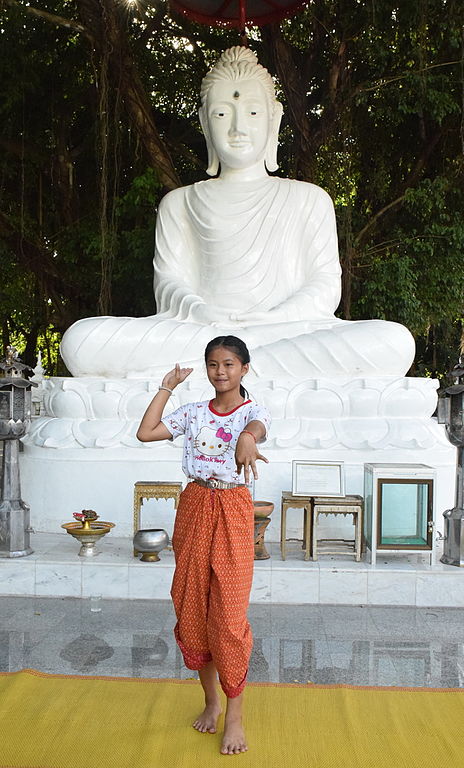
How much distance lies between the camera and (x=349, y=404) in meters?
4.43

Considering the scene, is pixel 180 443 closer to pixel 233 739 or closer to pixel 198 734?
pixel 198 734

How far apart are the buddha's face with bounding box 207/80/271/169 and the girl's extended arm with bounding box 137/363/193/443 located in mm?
4069

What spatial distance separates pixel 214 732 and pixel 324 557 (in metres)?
1.53

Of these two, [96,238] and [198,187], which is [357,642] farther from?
[96,238]

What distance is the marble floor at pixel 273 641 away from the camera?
8.46 feet

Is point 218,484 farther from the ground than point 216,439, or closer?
closer

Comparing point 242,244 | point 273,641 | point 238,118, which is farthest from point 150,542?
point 238,118

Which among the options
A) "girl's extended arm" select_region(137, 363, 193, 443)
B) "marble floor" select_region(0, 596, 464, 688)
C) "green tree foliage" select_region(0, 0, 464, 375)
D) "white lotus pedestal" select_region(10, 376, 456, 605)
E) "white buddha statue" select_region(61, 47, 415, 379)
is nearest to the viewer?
"girl's extended arm" select_region(137, 363, 193, 443)

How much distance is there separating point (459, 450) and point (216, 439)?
189 cm

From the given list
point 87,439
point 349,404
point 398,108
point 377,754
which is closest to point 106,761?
point 377,754

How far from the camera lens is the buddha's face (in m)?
5.85

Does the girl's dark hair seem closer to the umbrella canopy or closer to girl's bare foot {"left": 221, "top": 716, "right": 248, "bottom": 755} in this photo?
girl's bare foot {"left": 221, "top": 716, "right": 248, "bottom": 755}

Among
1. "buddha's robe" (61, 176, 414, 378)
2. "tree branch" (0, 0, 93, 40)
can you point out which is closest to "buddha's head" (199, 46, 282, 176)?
"buddha's robe" (61, 176, 414, 378)

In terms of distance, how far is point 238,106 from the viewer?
5.84 m
